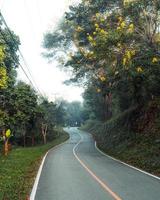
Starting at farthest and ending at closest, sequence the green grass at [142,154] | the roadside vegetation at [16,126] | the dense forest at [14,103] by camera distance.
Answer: the dense forest at [14,103] < the green grass at [142,154] < the roadside vegetation at [16,126]

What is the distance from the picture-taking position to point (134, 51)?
21.5 meters

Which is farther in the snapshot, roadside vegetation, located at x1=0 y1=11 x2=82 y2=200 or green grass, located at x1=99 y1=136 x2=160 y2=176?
green grass, located at x1=99 y1=136 x2=160 y2=176

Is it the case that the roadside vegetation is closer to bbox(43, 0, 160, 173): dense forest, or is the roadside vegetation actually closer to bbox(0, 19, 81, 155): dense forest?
bbox(0, 19, 81, 155): dense forest

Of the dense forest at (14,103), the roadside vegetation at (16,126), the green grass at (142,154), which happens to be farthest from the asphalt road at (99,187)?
the dense forest at (14,103)

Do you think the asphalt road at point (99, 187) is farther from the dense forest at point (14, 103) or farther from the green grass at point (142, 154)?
the dense forest at point (14, 103)

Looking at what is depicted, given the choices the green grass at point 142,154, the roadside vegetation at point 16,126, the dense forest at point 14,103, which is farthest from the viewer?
the dense forest at point 14,103

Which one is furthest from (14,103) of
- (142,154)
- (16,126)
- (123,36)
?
(123,36)

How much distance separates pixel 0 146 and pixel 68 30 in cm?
1655

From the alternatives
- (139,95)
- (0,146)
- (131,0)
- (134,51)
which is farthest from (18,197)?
(0,146)

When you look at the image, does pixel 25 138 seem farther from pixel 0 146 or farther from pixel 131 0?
pixel 131 0

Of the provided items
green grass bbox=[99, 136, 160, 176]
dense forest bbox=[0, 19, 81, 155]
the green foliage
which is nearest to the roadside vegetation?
dense forest bbox=[0, 19, 81, 155]

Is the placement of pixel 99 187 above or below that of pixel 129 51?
below

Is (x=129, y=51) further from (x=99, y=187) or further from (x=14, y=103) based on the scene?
(x=14, y=103)

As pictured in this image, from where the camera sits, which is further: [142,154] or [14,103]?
[14,103]
